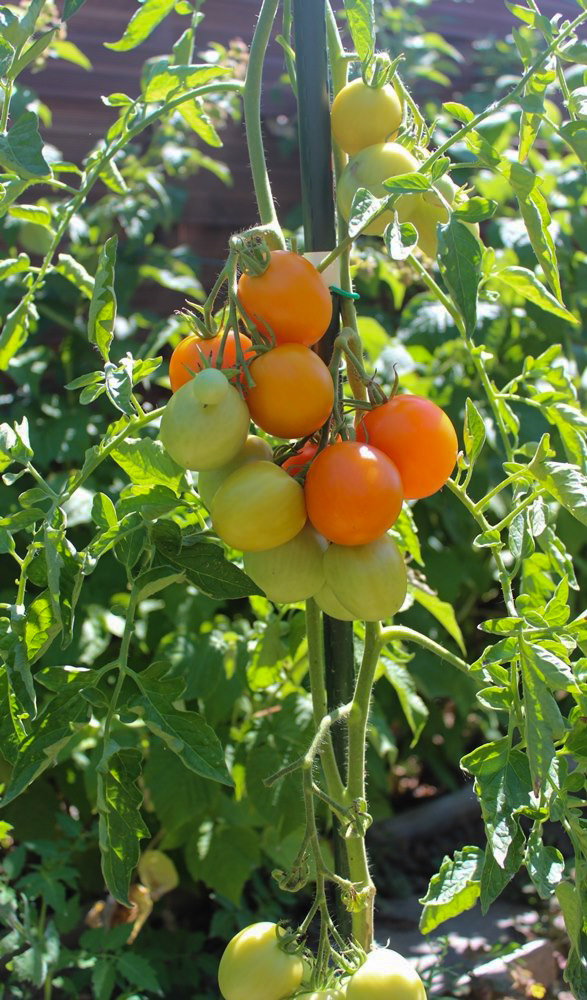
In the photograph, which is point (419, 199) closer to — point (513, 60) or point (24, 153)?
point (24, 153)

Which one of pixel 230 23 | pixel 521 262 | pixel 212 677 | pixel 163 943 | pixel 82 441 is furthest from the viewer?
pixel 230 23

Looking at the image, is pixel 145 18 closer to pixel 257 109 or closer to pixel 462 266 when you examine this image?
pixel 257 109

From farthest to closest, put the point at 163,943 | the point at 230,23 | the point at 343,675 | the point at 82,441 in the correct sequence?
1. the point at 230,23
2. the point at 82,441
3. the point at 163,943
4. the point at 343,675

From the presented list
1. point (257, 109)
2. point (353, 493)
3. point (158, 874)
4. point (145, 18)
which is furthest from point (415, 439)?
point (158, 874)

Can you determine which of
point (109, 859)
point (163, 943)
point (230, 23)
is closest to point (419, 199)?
point (109, 859)

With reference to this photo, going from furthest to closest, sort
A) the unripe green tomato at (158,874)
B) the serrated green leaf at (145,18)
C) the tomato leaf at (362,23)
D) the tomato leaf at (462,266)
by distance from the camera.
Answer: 1. the unripe green tomato at (158,874)
2. the serrated green leaf at (145,18)
3. the tomato leaf at (362,23)
4. the tomato leaf at (462,266)

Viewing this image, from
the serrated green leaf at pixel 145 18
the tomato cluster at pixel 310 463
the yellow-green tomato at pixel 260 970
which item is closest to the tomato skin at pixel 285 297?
the tomato cluster at pixel 310 463

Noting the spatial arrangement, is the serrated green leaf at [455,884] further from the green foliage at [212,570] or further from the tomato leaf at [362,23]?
the tomato leaf at [362,23]

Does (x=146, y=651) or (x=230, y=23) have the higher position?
(x=230, y=23)
